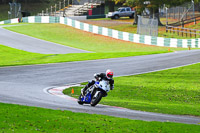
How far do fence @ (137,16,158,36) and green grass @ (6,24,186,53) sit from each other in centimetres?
298

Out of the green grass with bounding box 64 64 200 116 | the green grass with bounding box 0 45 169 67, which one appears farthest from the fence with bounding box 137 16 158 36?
the green grass with bounding box 64 64 200 116

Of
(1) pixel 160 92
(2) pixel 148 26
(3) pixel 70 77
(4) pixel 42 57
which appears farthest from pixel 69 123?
(2) pixel 148 26

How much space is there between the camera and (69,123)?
35.5ft

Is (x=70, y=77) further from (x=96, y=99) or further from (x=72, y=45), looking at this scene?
(x=72, y=45)

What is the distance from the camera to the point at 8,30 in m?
63.2

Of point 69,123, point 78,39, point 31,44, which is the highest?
point 69,123

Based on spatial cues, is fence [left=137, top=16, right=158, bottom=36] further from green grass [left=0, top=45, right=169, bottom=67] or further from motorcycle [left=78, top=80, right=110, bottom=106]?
motorcycle [left=78, top=80, right=110, bottom=106]

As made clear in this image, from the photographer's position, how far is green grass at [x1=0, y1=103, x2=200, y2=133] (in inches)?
400

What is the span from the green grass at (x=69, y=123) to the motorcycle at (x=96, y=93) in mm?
2785

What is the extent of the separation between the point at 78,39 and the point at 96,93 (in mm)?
40382

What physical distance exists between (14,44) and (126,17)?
4237 centimetres

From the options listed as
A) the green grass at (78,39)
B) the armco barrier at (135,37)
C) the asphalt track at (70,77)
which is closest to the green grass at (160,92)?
the asphalt track at (70,77)

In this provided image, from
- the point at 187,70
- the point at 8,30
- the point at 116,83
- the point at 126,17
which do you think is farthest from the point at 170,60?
the point at 126,17

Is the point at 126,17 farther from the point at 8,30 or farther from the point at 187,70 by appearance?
the point at 187,70
